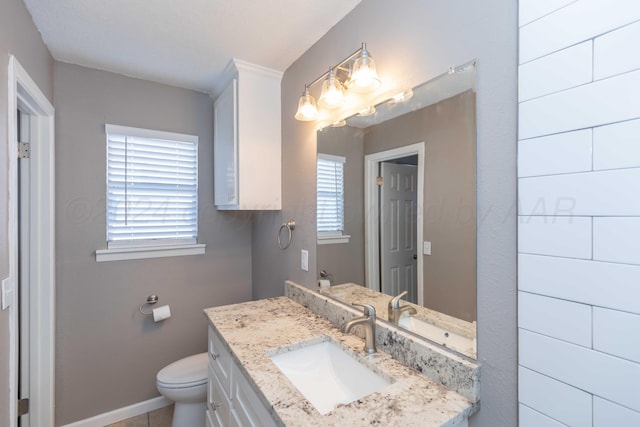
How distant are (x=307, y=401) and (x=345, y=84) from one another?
1.33 meters

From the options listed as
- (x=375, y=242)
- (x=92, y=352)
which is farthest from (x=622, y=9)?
(x=92, y=352)

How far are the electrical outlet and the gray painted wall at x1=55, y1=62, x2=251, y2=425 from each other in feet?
3.07

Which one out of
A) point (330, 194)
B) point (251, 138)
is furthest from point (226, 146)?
point (330, 194)

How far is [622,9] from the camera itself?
639 millimetres

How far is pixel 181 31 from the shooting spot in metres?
1.60

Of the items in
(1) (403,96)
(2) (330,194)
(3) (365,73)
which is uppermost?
(3) (365,73)

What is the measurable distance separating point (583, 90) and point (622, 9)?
17 cm

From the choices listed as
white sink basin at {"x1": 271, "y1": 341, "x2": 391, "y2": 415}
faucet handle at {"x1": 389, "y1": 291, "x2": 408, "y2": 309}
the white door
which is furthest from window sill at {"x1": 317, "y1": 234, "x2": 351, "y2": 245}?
white sink basin at {"x1": 271, "y1": 341, "x2": 391, "y2": 415}

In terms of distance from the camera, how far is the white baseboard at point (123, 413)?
6.62ft

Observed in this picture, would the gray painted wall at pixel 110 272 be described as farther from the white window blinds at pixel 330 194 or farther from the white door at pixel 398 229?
the white door at pixel 398 229

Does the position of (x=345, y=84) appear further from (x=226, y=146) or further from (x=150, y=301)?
(x=150, y=301)

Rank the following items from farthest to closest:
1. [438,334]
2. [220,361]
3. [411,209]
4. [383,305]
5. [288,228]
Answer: [288,228] → [220,361] → [383,305] → [411,209] → [438,334]

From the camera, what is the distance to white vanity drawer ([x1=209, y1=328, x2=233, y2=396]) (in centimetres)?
129

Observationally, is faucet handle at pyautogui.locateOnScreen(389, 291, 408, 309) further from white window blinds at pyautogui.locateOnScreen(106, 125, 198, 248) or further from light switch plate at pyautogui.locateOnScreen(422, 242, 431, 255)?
white window blinds at pyautogui.locateOnScreen(106, 125, 198, 248)
